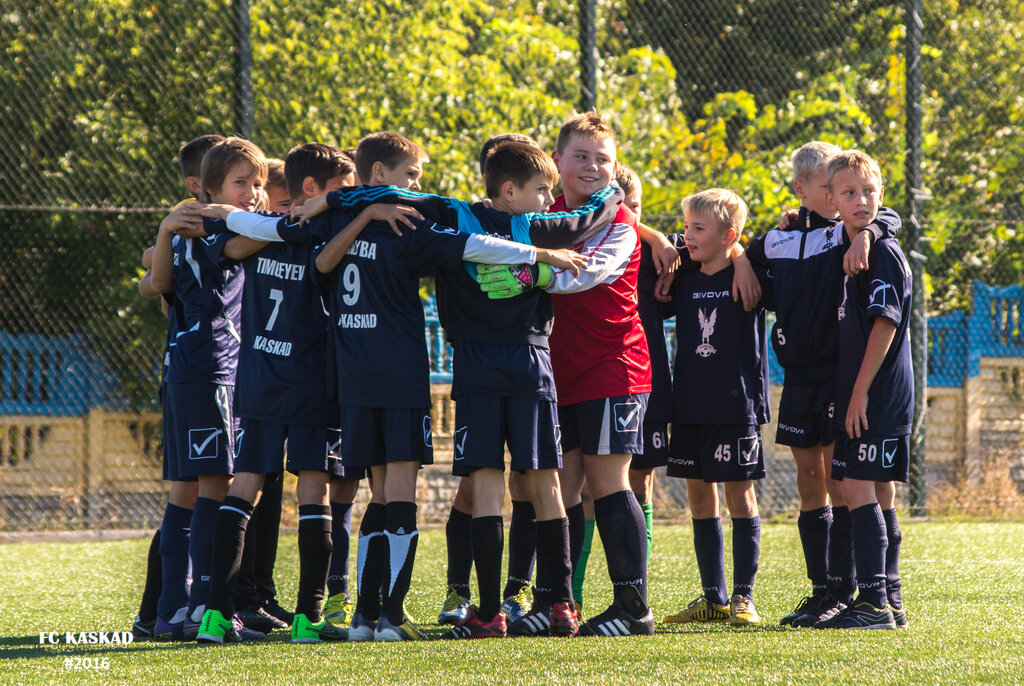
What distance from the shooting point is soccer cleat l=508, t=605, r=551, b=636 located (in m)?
3.37

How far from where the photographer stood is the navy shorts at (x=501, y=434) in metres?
3.32

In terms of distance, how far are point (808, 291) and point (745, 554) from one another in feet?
3.18

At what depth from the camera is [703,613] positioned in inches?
152

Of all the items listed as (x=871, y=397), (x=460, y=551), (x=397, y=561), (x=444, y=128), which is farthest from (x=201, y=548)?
(x=444, y=128)

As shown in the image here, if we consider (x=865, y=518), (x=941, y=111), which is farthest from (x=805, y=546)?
(x=941, y=111)

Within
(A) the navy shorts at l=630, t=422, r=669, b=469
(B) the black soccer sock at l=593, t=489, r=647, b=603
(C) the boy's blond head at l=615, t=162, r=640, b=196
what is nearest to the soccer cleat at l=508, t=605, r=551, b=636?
(B) the black soccer sock at l=593, t=489, r=647, b=603

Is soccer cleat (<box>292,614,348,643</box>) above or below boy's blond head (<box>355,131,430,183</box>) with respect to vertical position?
below

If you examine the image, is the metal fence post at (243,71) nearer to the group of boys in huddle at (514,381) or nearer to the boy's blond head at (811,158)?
the group of boys in huddle at (514,381)

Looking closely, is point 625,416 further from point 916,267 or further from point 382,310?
point 916,267

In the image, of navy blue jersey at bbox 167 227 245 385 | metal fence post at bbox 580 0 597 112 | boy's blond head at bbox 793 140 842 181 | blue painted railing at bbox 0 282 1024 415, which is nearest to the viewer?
navy blue jersey at bbox 167 227 245 385

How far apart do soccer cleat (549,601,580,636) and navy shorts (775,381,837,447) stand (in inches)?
40.3

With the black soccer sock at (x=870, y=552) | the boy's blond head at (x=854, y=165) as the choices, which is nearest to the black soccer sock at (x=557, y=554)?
the black soccer sock at (x=870, y=552)

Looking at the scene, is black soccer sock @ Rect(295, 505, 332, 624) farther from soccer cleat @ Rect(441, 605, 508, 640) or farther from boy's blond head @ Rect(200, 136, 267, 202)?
boy's blond head @ Rect(200, 136, 267, 202)

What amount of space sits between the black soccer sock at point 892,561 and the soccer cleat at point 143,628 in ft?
8.23
